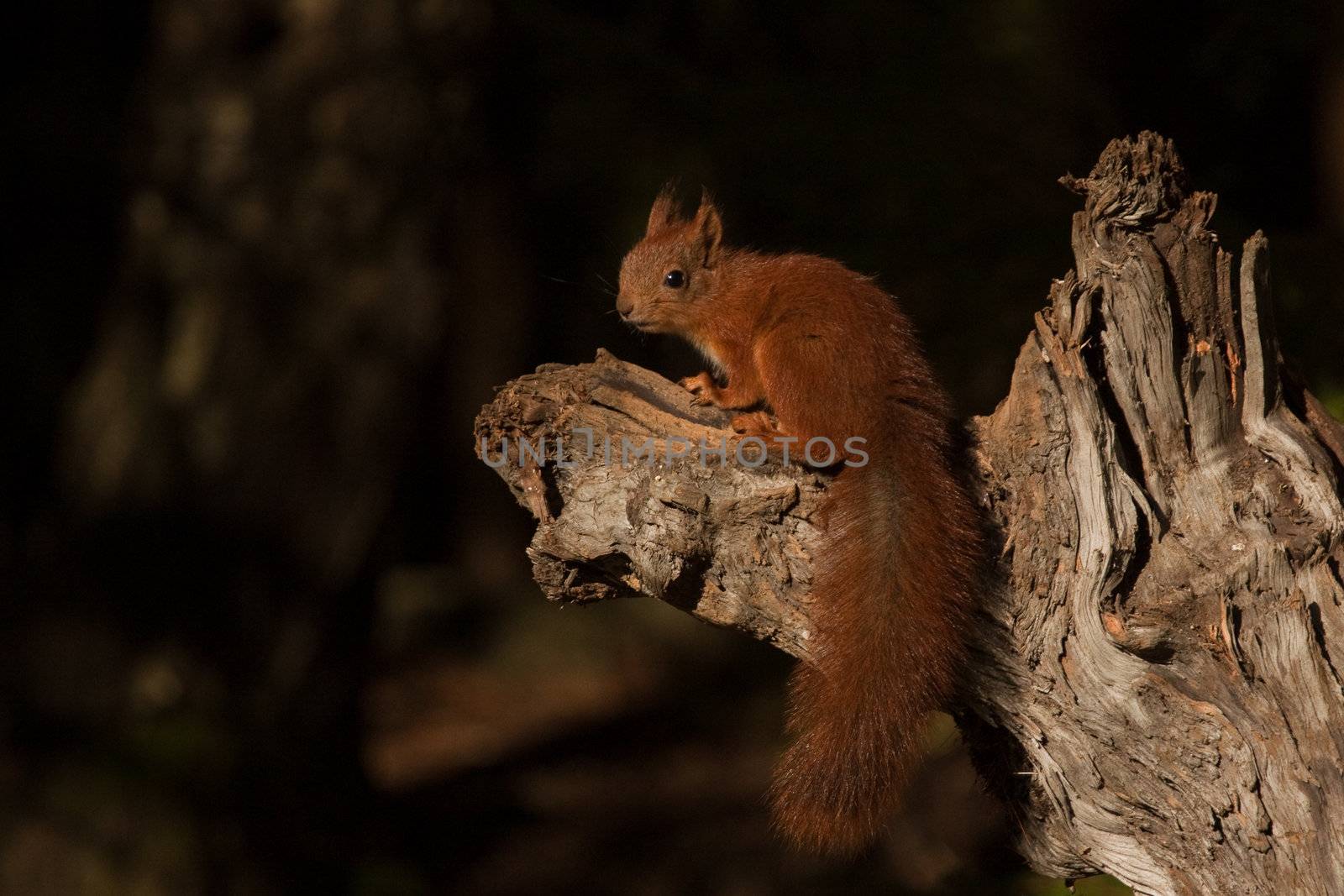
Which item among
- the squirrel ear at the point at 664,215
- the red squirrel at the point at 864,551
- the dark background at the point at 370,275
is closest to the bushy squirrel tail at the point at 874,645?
the red squirrel at the point at 864,551

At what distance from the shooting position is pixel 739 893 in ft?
17.6

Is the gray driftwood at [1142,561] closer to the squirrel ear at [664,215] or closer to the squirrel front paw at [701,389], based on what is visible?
the squirrel front paw at [701,389]

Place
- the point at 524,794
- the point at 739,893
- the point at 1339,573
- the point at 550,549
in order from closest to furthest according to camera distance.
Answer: the point at 1339,573, the point at 550,549, the point at 739,893, the point at 524,794

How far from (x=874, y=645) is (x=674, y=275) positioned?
1.19m

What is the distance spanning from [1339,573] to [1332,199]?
88.8 inches

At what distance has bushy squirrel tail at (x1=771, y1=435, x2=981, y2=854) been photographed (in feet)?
6.47

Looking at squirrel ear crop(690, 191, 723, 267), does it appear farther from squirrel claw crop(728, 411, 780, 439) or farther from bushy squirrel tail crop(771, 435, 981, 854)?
bushy squirrel tail crop(771, 435, 981, 854)

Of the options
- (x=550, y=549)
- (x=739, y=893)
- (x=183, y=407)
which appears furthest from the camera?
(x=739, y=893)

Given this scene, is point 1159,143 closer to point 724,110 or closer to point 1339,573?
point 1339,573

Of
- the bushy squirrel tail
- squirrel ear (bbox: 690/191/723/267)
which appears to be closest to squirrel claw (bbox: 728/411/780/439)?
the bushy squirrel tail

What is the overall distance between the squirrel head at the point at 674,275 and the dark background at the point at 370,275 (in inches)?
22.1

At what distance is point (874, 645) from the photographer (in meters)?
2.01

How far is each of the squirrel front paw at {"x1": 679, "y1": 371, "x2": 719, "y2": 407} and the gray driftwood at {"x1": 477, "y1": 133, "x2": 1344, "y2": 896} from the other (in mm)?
208

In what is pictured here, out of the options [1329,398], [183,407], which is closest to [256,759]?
[183,407]
